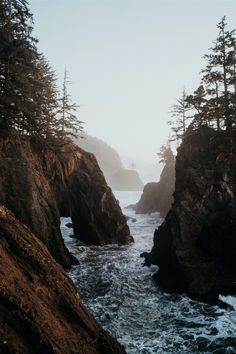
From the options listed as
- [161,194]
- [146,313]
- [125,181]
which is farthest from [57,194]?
[125,181]

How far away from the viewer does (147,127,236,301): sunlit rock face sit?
62.7ft

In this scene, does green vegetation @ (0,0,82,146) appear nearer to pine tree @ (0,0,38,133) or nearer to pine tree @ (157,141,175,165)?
pine tree @ (0,0,38,133)

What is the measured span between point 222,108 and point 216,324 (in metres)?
17.8

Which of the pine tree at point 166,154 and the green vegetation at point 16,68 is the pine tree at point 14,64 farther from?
the pine tree at point 166,154

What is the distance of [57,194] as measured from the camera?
29.8 metres

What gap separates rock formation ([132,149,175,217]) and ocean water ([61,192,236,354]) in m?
31.4

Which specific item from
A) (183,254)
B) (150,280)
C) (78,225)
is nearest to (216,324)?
(183,254)

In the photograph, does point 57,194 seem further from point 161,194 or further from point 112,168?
point 112,168

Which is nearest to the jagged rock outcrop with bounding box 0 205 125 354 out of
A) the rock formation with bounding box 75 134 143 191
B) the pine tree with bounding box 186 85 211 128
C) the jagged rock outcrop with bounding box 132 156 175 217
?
the pine tree with bounding box 186 85 211 128

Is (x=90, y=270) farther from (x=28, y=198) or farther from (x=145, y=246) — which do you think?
(x=145, y=246)

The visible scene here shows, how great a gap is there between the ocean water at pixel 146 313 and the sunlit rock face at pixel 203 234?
1052 millimetres

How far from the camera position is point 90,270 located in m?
23.2

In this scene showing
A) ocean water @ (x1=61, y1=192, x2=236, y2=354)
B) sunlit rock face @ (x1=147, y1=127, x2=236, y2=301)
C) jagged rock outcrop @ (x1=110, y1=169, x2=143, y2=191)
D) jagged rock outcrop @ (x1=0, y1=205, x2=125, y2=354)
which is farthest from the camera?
jagged rock outcrop @ (x1=110, y1=169, x2=143, y2=191)

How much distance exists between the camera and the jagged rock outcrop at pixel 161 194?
2226 inches
